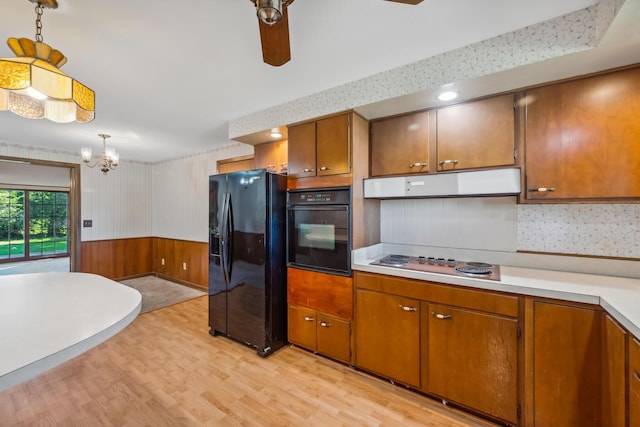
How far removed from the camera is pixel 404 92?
1891 mm

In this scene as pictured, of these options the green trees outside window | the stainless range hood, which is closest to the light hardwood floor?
the stainless range hood

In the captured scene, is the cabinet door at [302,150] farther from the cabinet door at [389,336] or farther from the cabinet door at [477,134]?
the cabinet door at [389,336]

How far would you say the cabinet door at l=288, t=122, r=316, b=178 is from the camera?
95.3 inches

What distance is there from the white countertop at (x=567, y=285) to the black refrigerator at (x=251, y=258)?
3.07ft

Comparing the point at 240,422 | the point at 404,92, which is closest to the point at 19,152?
the point at 240,422

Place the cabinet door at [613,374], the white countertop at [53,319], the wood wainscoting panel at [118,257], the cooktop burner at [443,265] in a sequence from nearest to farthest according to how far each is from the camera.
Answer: the white countertop at [53,319]
the cabinet door at [613,374]
the cooktop burner at [443,265]
the wood wainscoting panel at [118,257]

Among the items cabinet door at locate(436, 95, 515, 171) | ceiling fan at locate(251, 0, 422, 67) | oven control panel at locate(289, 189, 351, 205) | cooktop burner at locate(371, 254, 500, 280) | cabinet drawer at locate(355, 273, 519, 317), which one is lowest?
cabinet drawer at locate(355, 273, 519, 317)

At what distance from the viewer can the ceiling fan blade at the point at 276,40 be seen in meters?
1.11

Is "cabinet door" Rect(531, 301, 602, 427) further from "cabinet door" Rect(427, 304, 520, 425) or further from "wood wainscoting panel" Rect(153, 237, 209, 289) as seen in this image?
"wood wainscoting panel" Rect(153, 237, 209, 289)

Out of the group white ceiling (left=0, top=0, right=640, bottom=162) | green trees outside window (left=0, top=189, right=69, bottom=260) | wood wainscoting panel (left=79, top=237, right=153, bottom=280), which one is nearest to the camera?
white ceiling (left=0, top=0, right=640, bottom=162)

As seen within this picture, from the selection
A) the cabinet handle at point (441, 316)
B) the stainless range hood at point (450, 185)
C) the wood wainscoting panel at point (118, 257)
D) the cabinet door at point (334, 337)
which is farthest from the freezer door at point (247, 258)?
the wood wainscoting panel at point (118, 257)

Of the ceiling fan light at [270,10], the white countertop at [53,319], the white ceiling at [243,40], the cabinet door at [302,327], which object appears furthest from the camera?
the cabinet door at [302,327]

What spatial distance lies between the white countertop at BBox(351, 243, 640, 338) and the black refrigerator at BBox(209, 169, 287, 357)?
3.07 feet

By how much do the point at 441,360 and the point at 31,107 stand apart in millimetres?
2942
